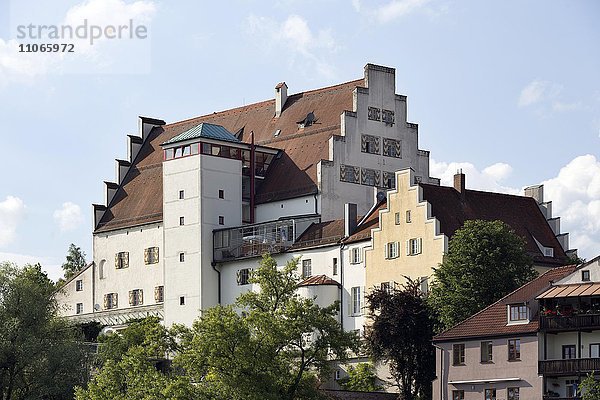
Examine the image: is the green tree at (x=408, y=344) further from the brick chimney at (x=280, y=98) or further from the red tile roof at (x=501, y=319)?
the brick chimney at (x=280, y=98)

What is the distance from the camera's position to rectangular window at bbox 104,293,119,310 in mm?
127375

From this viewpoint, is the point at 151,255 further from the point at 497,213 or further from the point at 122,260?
the point at 497,213

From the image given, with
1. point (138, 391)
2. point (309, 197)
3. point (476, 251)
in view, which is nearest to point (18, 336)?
point (138, 391)

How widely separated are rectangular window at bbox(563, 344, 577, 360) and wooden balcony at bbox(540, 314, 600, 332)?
1125 mm

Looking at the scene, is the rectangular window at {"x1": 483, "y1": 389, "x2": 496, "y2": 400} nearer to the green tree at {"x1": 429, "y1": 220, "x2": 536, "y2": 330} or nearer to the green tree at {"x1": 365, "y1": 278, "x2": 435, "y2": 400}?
the green tree at {"x1": 429, "y1": 220, "x2": 536, "y2": 330}

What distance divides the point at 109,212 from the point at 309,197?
2268 cm

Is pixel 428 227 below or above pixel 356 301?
above

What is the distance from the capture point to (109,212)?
13088cm

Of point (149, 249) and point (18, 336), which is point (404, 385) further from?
point (149, 249)

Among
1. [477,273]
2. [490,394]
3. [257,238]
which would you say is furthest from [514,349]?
[257,238]

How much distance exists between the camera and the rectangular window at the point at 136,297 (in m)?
124

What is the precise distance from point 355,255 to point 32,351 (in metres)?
21.1

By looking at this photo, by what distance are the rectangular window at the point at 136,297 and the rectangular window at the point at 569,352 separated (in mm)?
46942

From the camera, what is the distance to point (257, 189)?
12025 centimetres
